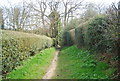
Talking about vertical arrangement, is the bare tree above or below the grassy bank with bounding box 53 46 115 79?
above

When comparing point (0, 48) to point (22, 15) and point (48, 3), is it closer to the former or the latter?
point (22, 15)

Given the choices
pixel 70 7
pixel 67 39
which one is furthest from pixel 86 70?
pixel 70 7

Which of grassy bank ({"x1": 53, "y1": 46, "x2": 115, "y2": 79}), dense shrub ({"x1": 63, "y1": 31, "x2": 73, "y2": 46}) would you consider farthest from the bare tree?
grassy bank ({"x1": 53, "y1": 46, "x2": 115, "y2": 79})

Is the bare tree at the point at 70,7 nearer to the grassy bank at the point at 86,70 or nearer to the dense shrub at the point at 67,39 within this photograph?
the dense shrub at the point at 67,39

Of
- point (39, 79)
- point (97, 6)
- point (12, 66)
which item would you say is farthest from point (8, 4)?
point (97, 6)

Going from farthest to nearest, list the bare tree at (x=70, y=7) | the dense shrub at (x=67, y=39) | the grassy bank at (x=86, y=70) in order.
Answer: the bare tree at (x=70, y=7) → the dense shrub at (x=67, y=39) → the grassy bank at (x=86, y=70)

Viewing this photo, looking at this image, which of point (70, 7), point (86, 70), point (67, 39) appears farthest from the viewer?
point (70, 7)

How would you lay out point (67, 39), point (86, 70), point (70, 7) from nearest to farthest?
point (86, 70) < point (67, 39) < point (70, 7)

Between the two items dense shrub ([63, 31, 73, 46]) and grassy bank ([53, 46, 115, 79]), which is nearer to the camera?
grassy bank ([53, 46, 115, 79])

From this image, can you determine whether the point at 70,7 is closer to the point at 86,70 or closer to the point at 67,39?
the point at 67,39

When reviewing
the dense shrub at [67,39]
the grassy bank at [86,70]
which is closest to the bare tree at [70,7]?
the dense shrub at [67,39]

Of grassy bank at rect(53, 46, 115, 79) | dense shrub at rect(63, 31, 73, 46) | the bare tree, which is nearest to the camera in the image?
grassy bank at rect(53, 46, 115, 79)

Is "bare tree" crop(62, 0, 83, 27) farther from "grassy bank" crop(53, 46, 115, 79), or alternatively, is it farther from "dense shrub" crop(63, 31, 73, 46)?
"grassy bank" crop(53, 46, 115, 79)

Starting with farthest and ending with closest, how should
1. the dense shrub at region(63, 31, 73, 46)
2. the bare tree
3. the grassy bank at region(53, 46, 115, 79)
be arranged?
the bare tree
the dense shrub at region(63, 31, 73, 46)
the grassy bank at region(53, 46, 115, 79)
